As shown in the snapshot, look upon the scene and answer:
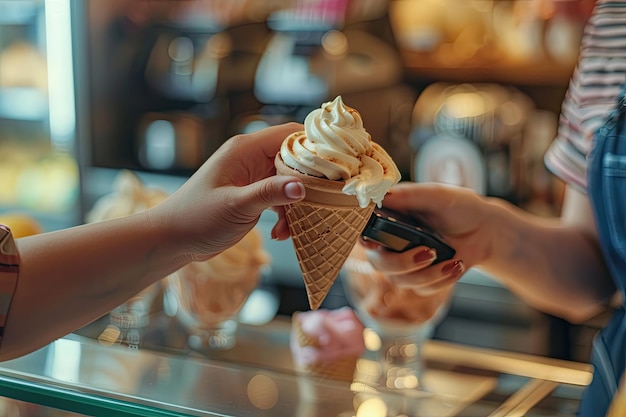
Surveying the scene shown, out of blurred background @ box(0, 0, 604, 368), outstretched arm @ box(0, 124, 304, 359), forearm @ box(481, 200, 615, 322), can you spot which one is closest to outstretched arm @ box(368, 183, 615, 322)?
forearm @ box(481, 200, 615, 322)

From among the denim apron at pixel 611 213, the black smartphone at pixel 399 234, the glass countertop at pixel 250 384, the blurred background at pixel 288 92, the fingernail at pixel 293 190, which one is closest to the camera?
the fingernail at pixel 293 190

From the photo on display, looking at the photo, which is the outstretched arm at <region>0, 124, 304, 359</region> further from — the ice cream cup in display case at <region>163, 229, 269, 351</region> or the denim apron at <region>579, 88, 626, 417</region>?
the denim apron at <region>579, 88, 626, 417</region>

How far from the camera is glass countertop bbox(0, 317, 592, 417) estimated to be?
1205 millimetres

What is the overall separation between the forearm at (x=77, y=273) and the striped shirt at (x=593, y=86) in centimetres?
82

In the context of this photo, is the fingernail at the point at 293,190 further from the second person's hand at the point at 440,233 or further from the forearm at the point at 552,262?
the forearm at the point at 552,262

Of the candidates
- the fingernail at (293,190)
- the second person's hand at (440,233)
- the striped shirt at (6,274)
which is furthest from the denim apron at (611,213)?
the striped shirt at (6,274)

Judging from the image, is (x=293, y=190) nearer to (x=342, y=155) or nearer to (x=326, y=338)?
(x=342, y=155)

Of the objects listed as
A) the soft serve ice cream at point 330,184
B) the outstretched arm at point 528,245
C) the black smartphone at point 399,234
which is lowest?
the outstretched arm at point 528,245

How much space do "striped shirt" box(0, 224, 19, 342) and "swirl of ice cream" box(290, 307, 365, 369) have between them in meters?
0.49

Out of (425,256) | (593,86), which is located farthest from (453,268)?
(593,86)

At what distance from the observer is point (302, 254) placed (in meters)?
1.30

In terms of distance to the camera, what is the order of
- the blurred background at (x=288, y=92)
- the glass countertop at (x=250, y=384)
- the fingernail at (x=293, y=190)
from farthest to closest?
the blurred background at (x=288, y=92) → the glass countertop at (x=250, y=384) → the fingernail at (x=293, y=190)

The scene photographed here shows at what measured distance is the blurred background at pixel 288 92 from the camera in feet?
10.6

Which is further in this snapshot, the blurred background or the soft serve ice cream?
the blurred background
